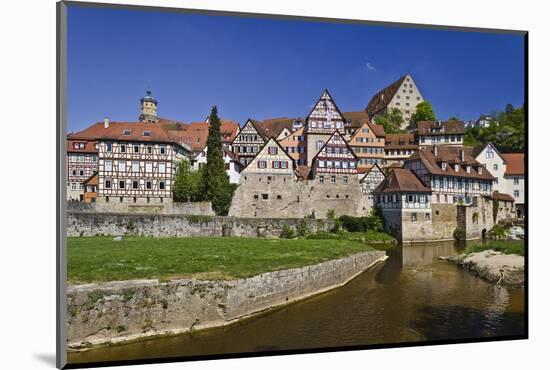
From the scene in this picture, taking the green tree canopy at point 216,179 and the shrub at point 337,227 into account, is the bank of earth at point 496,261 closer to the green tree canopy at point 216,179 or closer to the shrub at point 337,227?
the shrub at point 337,227

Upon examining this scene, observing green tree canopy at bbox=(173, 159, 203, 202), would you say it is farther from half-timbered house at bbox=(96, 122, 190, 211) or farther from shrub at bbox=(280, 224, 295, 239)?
shrub at bbox=(280, 224, 295, 239)

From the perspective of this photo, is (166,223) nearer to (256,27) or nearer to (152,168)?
(152,168)

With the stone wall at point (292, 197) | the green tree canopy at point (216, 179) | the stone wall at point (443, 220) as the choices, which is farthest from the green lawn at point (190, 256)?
the stone wall at point (443, 220)

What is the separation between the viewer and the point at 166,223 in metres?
10.5

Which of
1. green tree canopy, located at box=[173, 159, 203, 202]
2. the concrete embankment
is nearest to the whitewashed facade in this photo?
green tree canopy, located at box=[173, 159, 203, 202]

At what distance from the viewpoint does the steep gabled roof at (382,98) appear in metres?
7.71

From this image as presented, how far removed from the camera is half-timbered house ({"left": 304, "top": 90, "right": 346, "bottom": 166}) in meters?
9.13

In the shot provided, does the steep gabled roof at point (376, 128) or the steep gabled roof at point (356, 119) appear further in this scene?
the steep gabled roof at point (376, 128)

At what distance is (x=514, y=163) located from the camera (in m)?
7.48

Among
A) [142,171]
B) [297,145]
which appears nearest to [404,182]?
[297,145]

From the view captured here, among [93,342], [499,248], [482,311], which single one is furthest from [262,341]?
[499,248]

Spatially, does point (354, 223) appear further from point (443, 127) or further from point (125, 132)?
point (125, 132)

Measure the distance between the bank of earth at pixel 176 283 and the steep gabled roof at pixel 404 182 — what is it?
2.54 meters

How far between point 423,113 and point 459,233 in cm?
333
